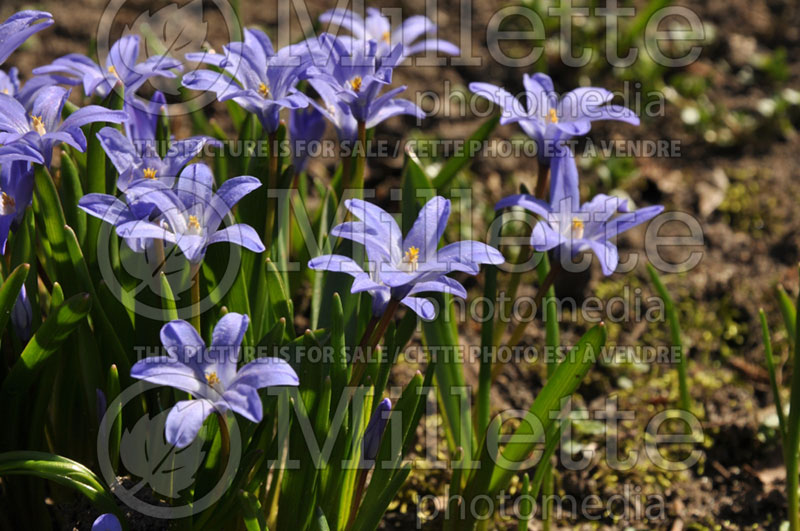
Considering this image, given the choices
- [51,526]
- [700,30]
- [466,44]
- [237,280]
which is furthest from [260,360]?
[700,30]

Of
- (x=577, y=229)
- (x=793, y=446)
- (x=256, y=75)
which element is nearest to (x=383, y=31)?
(x=256, y=75)

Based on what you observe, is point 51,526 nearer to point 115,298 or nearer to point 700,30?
point 115,298

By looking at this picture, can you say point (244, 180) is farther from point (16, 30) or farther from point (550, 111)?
point (550, 111)

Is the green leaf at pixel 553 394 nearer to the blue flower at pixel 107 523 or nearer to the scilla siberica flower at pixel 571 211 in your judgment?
the scilla siberica flower at pixel 571 211

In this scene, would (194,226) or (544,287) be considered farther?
(544,287)

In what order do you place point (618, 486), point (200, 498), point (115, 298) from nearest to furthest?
point (200, 498), point (115, 298), point (618, 486)

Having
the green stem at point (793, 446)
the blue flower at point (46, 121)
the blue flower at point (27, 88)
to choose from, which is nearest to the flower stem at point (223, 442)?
the blue flower at point (46, 121)
